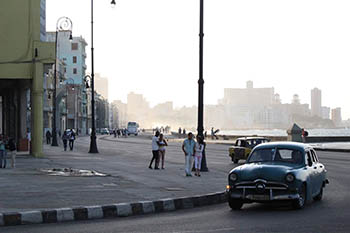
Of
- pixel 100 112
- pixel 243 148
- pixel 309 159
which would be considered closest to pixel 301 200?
pixel 309 159

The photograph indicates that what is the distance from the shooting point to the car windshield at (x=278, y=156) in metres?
14.0

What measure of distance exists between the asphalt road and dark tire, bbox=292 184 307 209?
138 millimetres

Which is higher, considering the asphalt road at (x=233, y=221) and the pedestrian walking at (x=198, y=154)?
the pedestrian walking at (x=198, y=154)

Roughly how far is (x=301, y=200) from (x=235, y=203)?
4.78 feet

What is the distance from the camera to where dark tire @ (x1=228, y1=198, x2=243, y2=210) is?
13328 millimetres

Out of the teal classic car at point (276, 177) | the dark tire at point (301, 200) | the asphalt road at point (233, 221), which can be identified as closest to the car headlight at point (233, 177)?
the teal classic car at point (276, 177)

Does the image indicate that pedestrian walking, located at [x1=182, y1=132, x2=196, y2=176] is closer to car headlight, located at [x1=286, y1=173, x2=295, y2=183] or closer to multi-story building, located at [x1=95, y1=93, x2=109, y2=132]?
car headlight, located at [x1=286, y1=173, x2=295, y2=183]

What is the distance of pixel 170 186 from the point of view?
57.3ft

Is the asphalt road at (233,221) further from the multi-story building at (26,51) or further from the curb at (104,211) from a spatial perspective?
the multi-story building at (26,51)

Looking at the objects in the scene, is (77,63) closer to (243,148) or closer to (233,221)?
(243,148)

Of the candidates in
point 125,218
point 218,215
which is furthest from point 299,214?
point 125,218

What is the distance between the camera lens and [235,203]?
43.9 feet

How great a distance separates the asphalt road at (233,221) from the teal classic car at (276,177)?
0.31 m

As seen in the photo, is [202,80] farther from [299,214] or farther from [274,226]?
[274,226]
